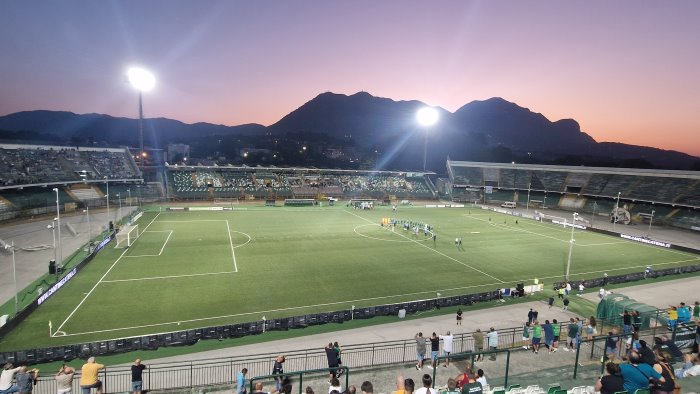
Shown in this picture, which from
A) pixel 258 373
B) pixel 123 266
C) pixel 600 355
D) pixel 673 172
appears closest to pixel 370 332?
pixel 258 373

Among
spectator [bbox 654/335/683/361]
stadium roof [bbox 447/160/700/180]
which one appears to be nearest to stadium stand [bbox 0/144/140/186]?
spectator [bbox 654/335/683/361]

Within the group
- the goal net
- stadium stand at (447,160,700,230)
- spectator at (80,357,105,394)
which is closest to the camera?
spectator at (80,357,105,394)

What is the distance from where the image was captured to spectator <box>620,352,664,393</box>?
326 inches

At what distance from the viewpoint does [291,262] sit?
34.0m

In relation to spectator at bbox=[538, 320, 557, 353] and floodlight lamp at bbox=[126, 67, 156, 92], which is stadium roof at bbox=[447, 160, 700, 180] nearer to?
spectator at bbox=[538, 320, 557, 353]

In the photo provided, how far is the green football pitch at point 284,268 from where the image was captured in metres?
22.5

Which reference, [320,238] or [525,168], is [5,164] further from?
[525,168]

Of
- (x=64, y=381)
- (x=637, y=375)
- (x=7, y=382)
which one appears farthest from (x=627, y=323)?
(x=7, y=382)

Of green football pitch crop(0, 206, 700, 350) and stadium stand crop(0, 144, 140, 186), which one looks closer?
green football pitch crop(0, 206, 700, 350)

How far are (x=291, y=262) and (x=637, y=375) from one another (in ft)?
91.9

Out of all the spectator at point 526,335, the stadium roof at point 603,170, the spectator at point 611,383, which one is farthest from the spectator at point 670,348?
the stadium roof at point 603,170

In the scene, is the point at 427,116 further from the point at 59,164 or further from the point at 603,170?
the point at 59,164

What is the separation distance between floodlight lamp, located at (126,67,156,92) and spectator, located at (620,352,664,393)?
7188cm

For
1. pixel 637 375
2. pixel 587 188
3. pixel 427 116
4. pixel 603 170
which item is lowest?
pixel 637 375
